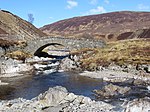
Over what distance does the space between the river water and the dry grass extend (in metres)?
9.65

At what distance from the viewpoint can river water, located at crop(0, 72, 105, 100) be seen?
48.8 meters

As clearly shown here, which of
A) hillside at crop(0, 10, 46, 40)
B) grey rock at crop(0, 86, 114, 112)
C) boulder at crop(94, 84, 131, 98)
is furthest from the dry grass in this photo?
hillside at crop(0, 10, 46, 40)

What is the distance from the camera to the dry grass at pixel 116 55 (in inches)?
2874

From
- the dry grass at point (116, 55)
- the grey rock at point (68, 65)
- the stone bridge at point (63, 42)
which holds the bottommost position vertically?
the grey rock at point (68, 65)

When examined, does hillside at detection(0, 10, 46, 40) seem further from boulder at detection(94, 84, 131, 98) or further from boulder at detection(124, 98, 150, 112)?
boulder at detection(124, 98, 150, 112)

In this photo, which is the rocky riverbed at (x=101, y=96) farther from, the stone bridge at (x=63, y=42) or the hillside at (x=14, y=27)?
the hillside at (x=14, y=27)

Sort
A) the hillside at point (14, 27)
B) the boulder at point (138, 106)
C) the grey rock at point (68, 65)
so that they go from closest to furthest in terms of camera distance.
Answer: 1. the boulder at point (138, 106)
2. the grey rock at point (68, 65)
3. the hillside at point (14, 27)

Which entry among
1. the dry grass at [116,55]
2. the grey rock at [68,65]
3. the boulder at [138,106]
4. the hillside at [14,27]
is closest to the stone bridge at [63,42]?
the dry grass at [116,55]

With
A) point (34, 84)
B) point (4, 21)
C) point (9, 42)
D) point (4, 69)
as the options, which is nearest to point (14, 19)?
point (4, 21)

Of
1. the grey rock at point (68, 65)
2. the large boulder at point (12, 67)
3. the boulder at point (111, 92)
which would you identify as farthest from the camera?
the grey rock at point (68, 65)

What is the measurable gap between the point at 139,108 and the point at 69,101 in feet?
31.4

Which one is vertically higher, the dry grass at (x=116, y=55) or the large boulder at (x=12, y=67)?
the dry grass at (x=116, y=55)

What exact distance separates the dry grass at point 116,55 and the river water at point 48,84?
31.6 feet

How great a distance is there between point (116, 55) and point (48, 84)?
26.9 m
